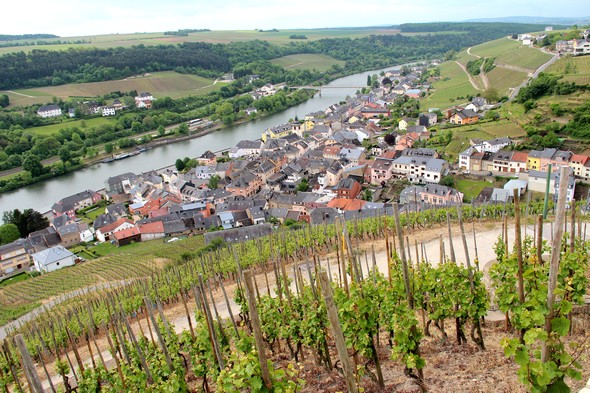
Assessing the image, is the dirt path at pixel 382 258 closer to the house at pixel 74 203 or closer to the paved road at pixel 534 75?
the house at pixel 74 203

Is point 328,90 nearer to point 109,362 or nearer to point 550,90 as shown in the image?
point 550,90

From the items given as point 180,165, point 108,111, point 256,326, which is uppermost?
point 108,111

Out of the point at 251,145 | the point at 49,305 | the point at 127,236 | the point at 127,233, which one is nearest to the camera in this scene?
the point at 49,305

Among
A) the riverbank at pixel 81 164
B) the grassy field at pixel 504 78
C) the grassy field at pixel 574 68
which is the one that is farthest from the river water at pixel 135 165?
the grassy field at pixel 574 68

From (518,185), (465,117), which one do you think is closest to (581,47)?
(465,117)

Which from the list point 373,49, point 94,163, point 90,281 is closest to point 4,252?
point 90,281

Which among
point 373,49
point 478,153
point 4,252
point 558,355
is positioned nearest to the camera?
point 558,355

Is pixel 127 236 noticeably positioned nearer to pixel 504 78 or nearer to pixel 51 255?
pixel 51 255
